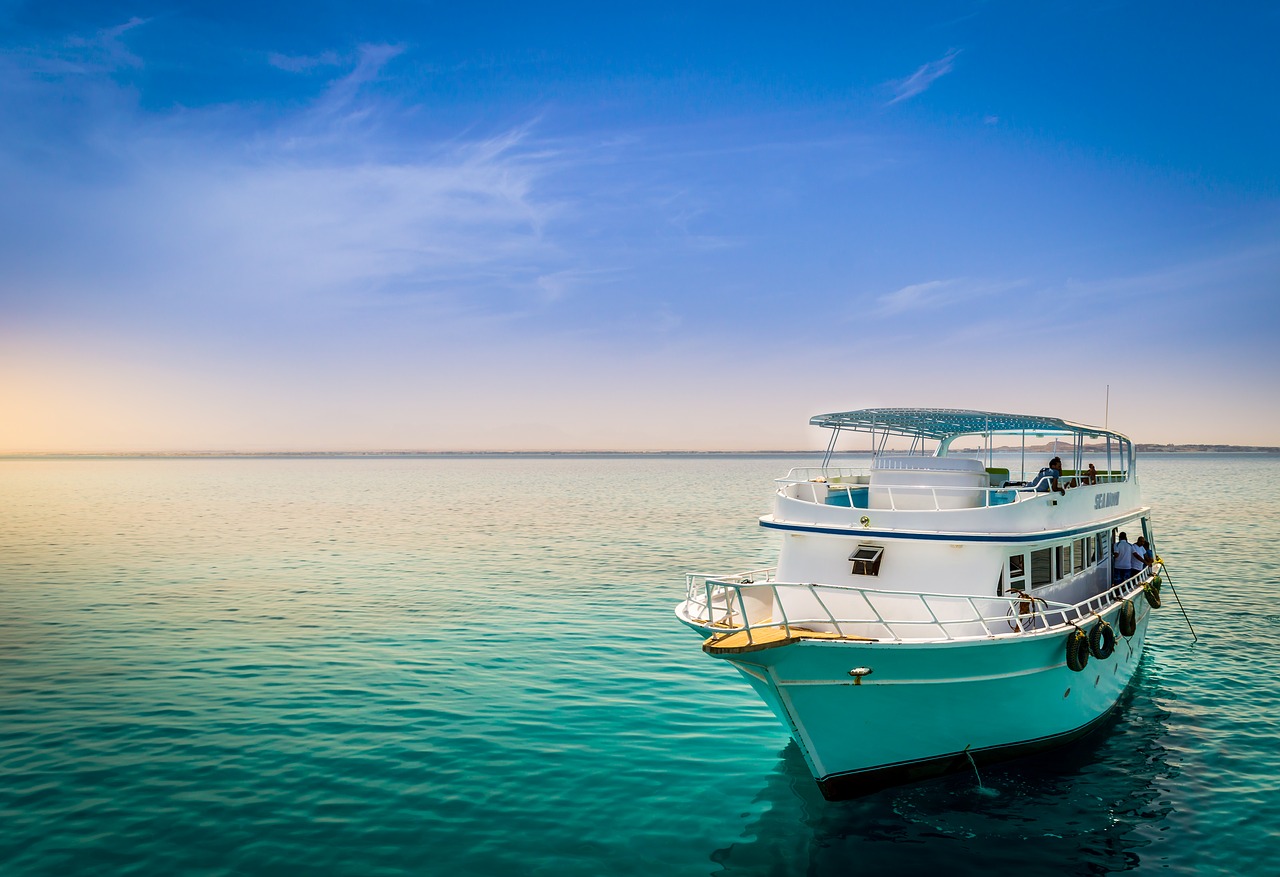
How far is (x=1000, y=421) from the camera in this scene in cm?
1927

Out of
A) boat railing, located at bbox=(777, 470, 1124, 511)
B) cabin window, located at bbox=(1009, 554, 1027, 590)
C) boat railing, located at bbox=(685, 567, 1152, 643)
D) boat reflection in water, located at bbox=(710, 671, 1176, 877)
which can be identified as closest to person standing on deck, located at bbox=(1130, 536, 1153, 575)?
boat railing, located at bbox=(777, 470, 1124, 511)

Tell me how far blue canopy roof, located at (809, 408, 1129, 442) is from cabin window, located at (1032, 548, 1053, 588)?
11.0ft

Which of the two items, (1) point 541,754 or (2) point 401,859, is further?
(1) point 541,754

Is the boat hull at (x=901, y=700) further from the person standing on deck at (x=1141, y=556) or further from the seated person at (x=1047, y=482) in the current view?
the person standing on deck at (x=1141, y=556)

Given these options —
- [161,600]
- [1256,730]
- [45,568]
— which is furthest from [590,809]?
[45,568]

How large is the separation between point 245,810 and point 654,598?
18627 millimetres

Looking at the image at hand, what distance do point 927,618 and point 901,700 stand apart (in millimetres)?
1928

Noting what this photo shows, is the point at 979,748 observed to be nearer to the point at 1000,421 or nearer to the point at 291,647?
the point at 1000,421

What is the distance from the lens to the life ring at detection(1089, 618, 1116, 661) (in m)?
15.3

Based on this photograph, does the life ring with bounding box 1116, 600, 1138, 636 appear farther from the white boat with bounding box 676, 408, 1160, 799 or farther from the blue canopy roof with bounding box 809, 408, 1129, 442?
the blue canopy roof with bounding box 809, 408, 1129, 442

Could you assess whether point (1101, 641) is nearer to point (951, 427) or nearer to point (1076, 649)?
point (1076, 649)

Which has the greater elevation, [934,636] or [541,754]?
[934,636]

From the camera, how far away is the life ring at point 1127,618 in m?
17.6

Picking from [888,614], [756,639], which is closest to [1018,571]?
[888,614]
